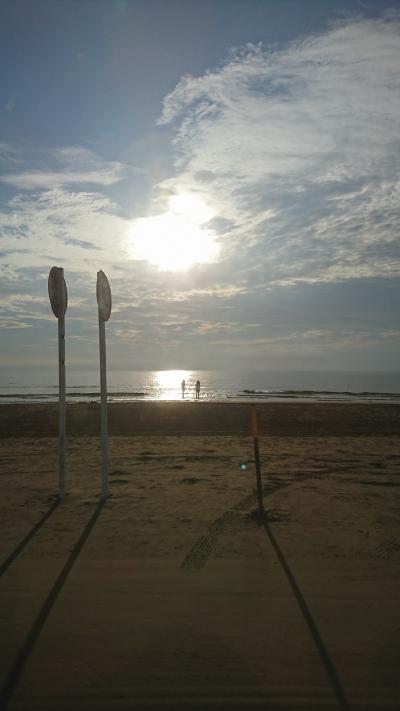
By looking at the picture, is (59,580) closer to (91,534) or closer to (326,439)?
(91,534)

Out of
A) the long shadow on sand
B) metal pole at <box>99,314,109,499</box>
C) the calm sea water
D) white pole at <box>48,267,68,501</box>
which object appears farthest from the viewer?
the calm sea water

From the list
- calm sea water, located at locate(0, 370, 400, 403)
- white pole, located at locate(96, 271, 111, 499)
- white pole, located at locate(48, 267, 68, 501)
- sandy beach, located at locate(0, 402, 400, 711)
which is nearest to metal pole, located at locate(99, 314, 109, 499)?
white pole, located at locate(96, 271, 111, 499)

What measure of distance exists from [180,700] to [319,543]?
2989 millimetres

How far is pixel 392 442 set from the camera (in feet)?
46.5

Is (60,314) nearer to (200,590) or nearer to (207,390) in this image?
(200,590)

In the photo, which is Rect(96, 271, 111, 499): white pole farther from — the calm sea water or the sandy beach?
the calm sea water

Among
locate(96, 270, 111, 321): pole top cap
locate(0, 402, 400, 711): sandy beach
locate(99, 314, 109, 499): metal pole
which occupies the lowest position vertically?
locate(0, 402, 400, 711): sandy beach

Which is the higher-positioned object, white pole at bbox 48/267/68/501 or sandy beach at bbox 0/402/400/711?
white pole at bbox 48/267/68/501

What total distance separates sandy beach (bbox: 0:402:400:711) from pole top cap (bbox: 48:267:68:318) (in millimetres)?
2845

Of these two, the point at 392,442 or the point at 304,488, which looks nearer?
the point at 304,488

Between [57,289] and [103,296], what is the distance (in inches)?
27.7

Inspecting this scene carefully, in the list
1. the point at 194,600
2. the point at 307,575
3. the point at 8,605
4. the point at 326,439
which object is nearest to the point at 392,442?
the point at 326,439

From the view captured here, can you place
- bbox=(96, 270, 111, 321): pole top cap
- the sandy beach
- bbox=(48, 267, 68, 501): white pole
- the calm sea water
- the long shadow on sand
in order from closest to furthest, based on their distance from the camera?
1. the sandy beach
2. the long shadow on sand
3. bbox=(48, 267, 68, 501): white pole
4. bbox=(96, 270, 111, 321): pole top cap
5. the calm sea water

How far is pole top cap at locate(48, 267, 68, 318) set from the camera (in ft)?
23.6
